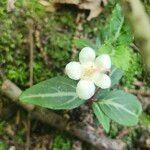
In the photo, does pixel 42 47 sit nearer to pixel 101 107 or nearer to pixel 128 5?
pixel 101 107

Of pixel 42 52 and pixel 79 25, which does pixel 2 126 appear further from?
pixel 79 25

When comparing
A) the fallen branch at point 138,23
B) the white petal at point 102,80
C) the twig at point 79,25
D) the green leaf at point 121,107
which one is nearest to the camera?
the fallen branch at point 138,23

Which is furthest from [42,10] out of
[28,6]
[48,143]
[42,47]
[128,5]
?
[128,5]

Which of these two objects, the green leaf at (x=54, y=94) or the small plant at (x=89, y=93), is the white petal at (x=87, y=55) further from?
the green leaf at (x=54, y=94)

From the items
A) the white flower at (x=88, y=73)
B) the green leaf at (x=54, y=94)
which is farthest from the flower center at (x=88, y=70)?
the green leaf at (x=54, y=94)

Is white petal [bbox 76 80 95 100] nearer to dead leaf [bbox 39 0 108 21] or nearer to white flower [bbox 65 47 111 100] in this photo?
white flower [bbox 65 47 111 100]

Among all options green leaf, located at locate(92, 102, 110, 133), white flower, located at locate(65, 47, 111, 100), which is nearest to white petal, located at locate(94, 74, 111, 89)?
white flower, located at locate(65, 47, 111, 100)
